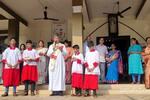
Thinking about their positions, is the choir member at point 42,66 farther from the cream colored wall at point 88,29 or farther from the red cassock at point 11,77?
the cream colored wall at point 88,29

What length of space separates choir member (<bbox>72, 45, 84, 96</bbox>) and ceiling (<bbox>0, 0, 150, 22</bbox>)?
3.36 meters

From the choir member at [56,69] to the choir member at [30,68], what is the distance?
0.43 m

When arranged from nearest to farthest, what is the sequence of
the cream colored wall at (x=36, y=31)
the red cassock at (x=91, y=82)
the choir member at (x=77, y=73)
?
the red cassock at (x=91, y=82) → the choir member at (x=77, y=73) → the cream colored wall at (x=36, y=31)

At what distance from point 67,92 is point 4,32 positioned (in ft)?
21.7

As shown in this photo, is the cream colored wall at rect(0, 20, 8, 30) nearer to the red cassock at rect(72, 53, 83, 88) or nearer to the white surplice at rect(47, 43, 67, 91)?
the white surplice at rect(47, 43, 67, 91)

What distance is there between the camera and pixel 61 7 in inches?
486

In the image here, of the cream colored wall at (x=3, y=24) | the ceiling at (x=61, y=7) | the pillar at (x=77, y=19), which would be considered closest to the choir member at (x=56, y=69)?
the pillar at (x=77, y=19)

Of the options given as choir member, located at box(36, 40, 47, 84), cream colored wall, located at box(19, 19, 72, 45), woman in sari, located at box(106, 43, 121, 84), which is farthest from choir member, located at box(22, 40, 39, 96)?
cream colored wall, located at box(19, 19, 72, 45)

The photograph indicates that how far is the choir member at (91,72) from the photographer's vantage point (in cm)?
824

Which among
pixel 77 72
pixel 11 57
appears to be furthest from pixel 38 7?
pixel 77 72

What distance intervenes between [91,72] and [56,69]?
34.6 inches

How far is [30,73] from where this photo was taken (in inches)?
336

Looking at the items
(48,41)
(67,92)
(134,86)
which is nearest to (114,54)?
(134,86)

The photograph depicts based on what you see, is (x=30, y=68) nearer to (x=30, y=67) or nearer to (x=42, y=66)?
(x=30, y=67)
